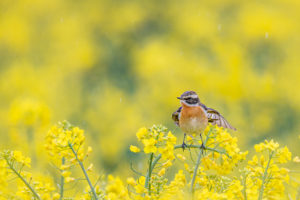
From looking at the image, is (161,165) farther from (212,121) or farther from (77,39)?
(77,39)

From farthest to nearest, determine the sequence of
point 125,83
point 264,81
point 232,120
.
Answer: point 125,83, point 264,81, point 232,120

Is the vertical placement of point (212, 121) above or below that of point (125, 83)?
below

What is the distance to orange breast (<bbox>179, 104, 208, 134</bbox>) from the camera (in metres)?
2.46

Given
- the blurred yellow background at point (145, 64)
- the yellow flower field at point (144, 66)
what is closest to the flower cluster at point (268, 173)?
the yellow flower field at point (144, 66)

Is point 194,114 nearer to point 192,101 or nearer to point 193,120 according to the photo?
point 193,120

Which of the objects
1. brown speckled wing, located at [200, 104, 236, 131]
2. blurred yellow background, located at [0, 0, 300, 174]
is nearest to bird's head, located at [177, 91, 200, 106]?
brown speckled wing, located at [200, 104, 236, 131]

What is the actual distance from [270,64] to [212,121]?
21.7 ft

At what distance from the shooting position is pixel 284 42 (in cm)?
939

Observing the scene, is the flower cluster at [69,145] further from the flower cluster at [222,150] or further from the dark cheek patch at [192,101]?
the dark cheek patch at [192,101]

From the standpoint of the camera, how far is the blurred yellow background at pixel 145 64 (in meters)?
7.35

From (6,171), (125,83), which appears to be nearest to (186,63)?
(125,83)

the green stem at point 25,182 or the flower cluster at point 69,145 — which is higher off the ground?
the flower cluster at point 69,145

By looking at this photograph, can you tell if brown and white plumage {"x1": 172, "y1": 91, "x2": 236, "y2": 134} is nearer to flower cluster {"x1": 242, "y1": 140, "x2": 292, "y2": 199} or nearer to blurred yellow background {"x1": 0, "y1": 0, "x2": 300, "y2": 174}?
flower cluster {"x1": 242, "y1": 140, "x2": 292, "y2": 199}

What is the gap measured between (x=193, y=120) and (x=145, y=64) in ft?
20.5
